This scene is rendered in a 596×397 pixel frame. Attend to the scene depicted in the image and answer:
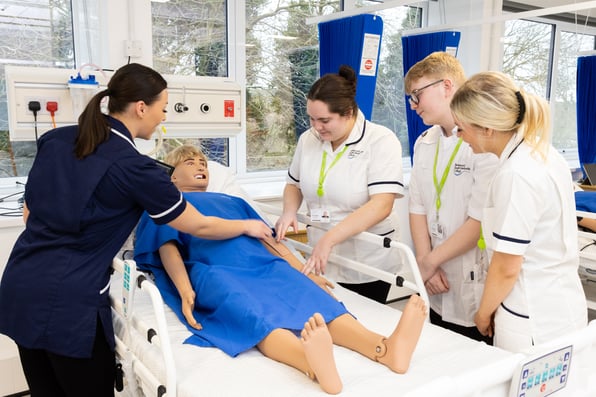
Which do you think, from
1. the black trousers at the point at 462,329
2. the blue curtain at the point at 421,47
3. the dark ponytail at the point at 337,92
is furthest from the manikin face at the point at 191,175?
the blue curtain at the point at 421,47

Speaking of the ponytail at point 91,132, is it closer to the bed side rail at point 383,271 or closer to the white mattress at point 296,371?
the white mattress at point 296,371

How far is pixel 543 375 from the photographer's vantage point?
125 centimetres

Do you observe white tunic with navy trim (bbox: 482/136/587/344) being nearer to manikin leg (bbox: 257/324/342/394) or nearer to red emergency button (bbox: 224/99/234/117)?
manikin leg (bbox: 257/324/342/394)

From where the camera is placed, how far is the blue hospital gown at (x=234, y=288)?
164 centimetres

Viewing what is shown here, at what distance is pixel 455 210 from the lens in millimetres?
2008

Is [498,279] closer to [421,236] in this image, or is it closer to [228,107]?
[421,236]

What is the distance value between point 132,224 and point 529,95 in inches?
49.4

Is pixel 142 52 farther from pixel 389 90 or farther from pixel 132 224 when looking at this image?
pixel 389 90

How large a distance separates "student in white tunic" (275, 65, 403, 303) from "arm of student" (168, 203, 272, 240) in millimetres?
225

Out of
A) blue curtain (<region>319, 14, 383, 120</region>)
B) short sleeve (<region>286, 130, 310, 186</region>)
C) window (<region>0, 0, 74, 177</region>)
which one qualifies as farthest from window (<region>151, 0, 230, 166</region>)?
short sleeve (<region>286, 130, 310, 186</region>)

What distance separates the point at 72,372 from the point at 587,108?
5.62 meters

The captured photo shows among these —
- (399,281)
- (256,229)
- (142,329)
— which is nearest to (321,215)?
(256,229)

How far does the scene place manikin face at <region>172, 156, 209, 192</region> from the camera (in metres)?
2.50

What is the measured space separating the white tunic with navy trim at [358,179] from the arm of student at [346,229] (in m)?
0.08
